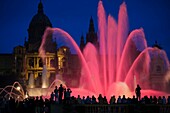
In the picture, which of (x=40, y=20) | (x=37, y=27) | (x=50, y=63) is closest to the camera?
(x=50, y=63)

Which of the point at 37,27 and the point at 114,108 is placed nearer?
the point at 114,108

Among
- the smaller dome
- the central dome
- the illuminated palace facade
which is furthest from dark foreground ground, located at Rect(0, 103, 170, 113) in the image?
the smaller dome

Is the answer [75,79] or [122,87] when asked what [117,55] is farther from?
[75,79]

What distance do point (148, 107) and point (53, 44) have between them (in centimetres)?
7980

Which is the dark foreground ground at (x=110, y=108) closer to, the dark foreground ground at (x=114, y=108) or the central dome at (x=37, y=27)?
the dark foreground ground at (x=114, y=108)

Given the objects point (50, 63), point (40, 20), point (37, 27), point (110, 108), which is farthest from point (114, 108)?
point (40, 20)

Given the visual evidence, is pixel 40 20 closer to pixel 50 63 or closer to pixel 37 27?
pixel 37 27

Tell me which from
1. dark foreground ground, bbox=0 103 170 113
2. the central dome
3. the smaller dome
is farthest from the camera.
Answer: the smaller dome

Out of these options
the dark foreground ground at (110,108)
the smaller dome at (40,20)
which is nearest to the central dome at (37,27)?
the smaller dome at (40,20)

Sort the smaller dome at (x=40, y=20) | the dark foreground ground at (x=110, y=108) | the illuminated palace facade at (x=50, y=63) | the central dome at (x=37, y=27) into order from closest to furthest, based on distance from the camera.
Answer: the dark foreground ground at (x=110, y=108) < the illuminated palace facade at (x=50, y=63) < the central dome at (x=37, y=27) < the smaller dome at (x=40, y=20)

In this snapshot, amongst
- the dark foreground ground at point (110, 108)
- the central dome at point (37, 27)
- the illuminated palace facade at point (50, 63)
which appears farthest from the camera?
the central dome at point (37, 27)

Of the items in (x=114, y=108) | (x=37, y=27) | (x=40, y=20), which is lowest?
(x=114, y=108)

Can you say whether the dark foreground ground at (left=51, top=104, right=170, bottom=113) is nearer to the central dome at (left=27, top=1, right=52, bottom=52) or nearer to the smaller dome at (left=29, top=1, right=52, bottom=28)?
the central dome at (left=27, top=1, right=52, bottom=52)

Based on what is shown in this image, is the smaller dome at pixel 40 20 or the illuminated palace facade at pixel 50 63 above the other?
the smaller dome at pixel 40 20
